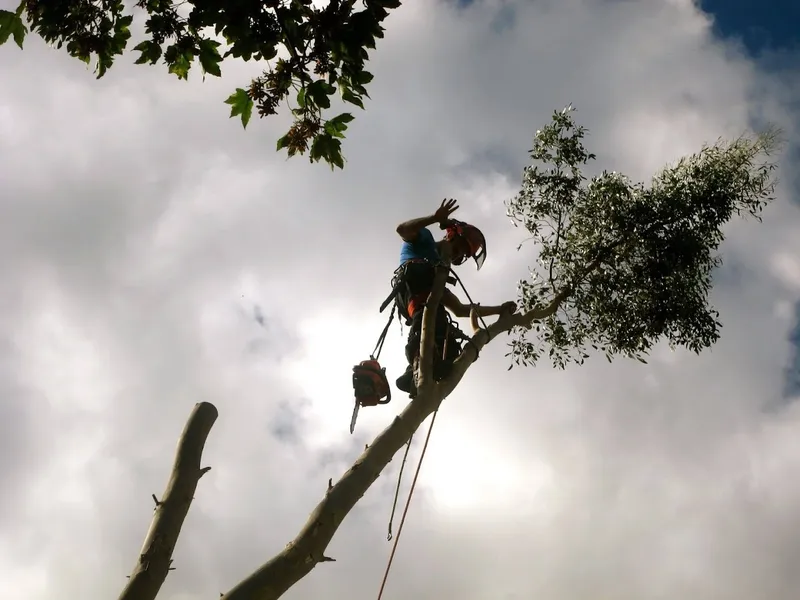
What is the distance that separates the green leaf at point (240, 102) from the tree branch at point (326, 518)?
87.2 inches

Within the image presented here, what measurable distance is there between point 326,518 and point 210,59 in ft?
9.50

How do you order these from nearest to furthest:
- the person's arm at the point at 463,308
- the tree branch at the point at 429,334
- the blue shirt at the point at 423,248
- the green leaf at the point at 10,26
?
the green leaf at the point at 10,26 → the tree branch at the point at 429,334 → the blue shirt at the point at 423,248 → the person's arm at the point at 463,308

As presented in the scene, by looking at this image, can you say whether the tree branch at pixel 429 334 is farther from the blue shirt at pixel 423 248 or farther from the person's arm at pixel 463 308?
the person's arm at pixel 463 308

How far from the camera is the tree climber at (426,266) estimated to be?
6035 millimetres

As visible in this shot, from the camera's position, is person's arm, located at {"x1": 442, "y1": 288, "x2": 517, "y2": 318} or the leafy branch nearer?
the leafy branch

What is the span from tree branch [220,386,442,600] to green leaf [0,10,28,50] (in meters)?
3.13

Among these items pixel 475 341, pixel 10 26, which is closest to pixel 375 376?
pixel 475 341

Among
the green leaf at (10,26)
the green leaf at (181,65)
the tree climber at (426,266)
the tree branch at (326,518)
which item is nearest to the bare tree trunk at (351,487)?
the tree branch at (326,518)

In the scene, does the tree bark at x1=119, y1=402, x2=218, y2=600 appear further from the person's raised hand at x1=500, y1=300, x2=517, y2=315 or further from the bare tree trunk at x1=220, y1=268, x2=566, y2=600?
the person's raised hand at x1=500, y1=300, x2=517, y2=315

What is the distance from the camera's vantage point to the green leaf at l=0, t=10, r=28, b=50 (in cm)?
371

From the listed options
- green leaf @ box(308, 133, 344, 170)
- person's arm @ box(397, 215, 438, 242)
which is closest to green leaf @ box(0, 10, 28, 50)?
green leaf @ box(308, 133, 344, 170)

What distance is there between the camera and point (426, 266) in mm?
6562

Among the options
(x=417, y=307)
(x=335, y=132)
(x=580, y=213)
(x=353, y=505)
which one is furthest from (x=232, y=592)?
(x=580, y=213)

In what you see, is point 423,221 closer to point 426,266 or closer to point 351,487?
point 426,266
